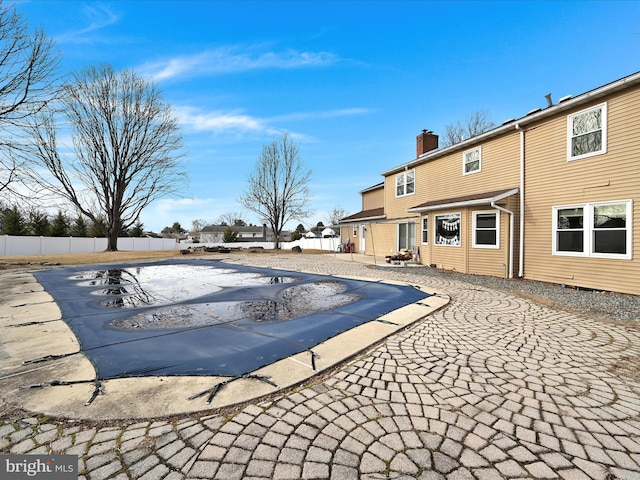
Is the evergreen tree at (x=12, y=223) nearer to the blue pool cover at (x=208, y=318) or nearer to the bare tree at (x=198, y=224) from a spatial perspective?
the blue pool cover at (x=208, y=318)

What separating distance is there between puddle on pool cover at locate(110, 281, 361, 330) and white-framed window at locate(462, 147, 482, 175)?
28.7 feet

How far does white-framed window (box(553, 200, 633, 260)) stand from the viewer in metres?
7.16

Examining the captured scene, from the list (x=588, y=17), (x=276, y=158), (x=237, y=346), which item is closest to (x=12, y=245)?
(x=276, y=158)

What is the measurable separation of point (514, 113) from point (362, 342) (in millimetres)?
12102

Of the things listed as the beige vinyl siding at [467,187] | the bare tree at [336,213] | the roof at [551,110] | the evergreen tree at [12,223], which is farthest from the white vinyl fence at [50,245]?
the bare tree at [336,213]

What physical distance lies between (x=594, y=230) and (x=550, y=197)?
62.9 inches

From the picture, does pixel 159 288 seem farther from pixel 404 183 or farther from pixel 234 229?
pixel 234 229

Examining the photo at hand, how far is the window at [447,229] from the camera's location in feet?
37.8

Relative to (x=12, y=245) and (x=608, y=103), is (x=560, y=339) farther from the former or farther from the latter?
(x=12, y=245)

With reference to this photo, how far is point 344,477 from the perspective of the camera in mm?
1619

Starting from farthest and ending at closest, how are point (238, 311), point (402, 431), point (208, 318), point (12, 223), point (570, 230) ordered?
point (12, 223) < point (570, 230) < point (238, 311) < point (208, 318) < point (402, 431)

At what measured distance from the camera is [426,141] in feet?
52.9

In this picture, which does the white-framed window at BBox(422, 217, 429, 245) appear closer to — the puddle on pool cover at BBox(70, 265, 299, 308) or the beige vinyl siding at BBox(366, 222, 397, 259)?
the beige vinyl siding at BBox(366, 222, 397, 259)

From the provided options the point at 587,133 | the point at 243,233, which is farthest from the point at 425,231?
the point at 243,233
